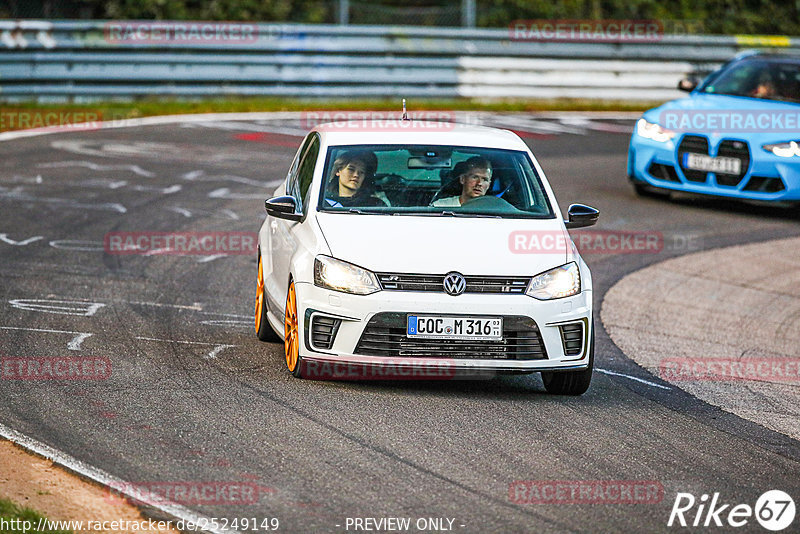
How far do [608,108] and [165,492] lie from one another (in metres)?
19.8

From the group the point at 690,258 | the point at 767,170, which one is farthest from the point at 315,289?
the point at 767,170

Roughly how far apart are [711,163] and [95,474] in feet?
34.1

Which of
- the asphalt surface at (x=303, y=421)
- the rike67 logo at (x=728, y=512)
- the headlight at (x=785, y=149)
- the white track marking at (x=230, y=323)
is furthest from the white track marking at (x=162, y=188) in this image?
the rike67 logo at (x=728, y=512)

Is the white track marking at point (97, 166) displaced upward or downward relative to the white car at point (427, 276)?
downward

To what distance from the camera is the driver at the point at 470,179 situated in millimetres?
8258

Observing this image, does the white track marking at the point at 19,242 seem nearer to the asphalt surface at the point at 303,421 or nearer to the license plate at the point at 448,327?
the asphalt surface at the point at 303,421

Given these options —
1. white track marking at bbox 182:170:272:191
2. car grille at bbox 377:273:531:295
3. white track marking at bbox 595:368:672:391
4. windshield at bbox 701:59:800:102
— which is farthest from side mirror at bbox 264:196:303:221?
windshield at bbox 701:59:800:102

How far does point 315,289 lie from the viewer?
7.47 metres

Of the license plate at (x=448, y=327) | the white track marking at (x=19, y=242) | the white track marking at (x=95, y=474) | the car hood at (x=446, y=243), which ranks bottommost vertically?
the white track marking at (x=19, y=242)

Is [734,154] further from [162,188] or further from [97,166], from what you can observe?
[97,166]

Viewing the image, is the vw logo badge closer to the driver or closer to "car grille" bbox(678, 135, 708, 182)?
the driver

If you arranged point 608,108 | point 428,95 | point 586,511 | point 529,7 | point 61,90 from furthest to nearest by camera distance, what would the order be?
point 529,7
point 608,108
point 428,95
point 61,90
point 586,511

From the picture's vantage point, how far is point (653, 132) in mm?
15383

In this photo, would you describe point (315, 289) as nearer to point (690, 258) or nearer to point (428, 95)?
point (690, 258)
